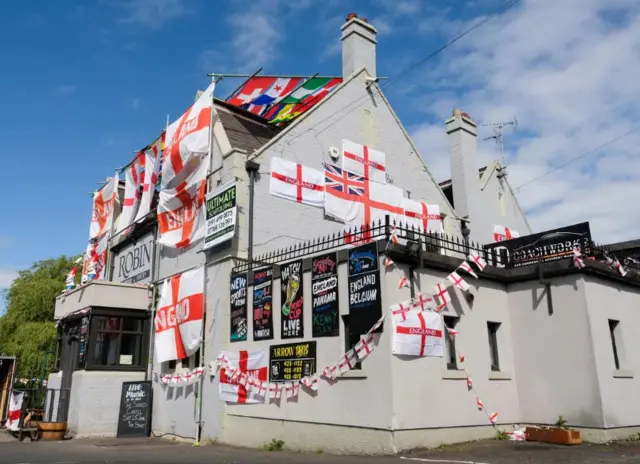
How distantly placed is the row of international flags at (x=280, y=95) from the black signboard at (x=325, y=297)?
9.00 metres

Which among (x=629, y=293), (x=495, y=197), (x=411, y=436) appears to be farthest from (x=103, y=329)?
(x=495, y=197)

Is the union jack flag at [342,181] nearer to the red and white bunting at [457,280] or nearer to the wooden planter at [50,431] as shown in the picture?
the red and white bunting at [457,280]

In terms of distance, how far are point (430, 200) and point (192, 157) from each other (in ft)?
32.1

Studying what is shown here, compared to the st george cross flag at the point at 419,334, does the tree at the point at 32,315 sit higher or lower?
higher

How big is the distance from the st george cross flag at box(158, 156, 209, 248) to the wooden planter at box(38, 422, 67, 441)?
630cm

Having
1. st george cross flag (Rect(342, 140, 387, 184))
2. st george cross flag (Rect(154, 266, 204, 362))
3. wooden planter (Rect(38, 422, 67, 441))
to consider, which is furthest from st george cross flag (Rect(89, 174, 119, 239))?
st george cross flag (Rect(342, 140, 387, 184))

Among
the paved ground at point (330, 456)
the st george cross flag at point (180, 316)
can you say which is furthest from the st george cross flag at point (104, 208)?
the paved ground at point (330, 456)

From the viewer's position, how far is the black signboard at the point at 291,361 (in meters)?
12.7

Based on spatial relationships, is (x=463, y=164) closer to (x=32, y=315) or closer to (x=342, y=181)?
(x=342, y=181)

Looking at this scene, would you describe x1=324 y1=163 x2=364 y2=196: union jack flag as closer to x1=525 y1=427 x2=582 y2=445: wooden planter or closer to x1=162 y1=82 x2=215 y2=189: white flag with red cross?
x1=162 y1=82 x2=215 y2=189: white flag with red cross

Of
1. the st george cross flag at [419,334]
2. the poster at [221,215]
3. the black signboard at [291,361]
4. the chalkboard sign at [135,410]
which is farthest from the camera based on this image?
the chalkboard sign at [135,410]

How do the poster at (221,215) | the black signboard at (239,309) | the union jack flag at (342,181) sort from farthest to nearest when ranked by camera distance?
the union jack flag at (342,181) → the poster at (221,215) → the black signboard at (239,309)

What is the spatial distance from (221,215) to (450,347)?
7.24m

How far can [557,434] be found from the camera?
461 inches
